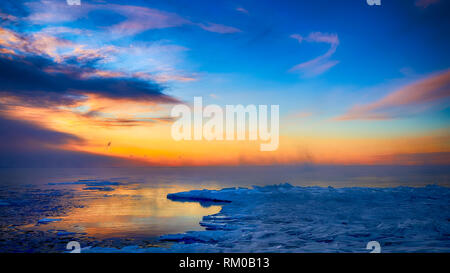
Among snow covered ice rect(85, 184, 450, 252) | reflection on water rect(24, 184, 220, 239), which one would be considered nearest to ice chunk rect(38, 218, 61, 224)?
reflection on water rect(24, 184, 220, 239)

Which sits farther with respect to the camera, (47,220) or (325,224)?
(47,220)

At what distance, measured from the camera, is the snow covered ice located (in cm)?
709

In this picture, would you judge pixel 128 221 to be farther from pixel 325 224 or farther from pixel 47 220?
pixel 325 224

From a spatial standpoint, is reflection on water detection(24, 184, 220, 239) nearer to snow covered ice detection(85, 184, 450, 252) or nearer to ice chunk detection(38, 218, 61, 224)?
ice chunk detection(38, 218, 61, 224)

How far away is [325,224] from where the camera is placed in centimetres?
967

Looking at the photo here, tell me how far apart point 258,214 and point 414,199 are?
9357 millimetres

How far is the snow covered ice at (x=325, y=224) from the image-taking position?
7090 millimetres

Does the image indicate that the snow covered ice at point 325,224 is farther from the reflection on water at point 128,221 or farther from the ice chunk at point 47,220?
the ice chunk at point 47,220

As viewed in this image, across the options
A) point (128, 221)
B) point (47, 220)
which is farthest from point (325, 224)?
point (47, 220)

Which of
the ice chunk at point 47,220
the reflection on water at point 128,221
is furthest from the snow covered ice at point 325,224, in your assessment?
the ice chunk at point 47,220

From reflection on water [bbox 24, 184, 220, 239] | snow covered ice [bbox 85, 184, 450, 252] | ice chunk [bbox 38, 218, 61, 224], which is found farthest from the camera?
ice chunk [bbox 38, 218, 61, 224]

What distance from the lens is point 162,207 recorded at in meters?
15.0
